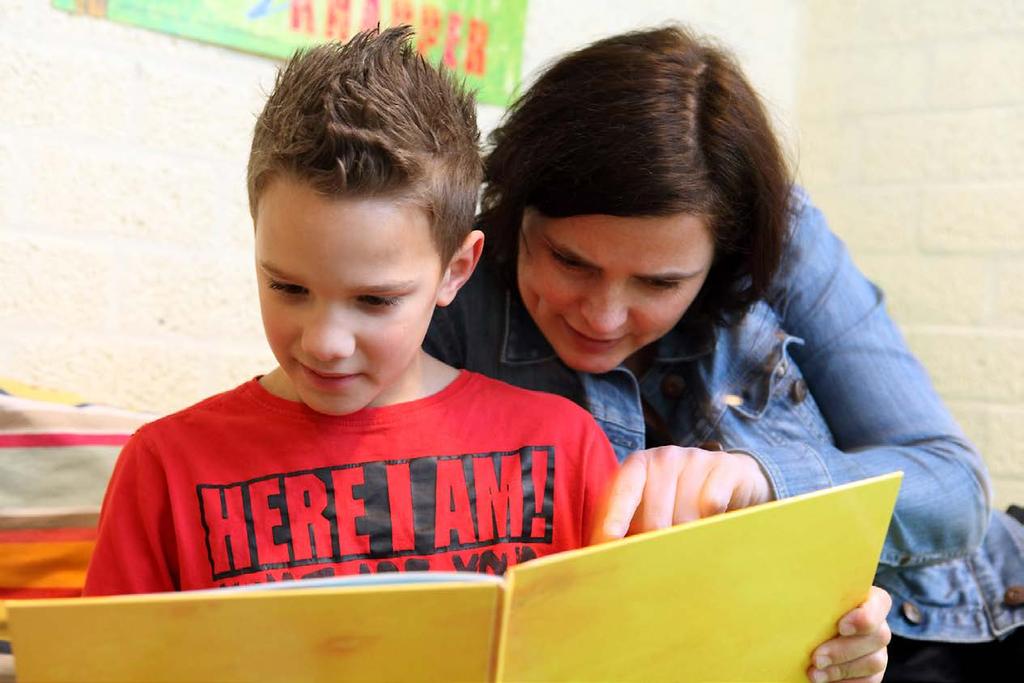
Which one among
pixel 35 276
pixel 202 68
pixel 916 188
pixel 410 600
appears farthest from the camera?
pixel 916 188

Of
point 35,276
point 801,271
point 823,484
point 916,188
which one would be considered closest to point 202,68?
point 35,276

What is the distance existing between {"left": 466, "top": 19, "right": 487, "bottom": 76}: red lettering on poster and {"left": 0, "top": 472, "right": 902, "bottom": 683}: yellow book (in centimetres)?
100

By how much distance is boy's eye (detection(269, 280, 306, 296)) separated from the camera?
82 cm

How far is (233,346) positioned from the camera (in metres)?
1.41

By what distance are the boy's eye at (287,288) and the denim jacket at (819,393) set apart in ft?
1.16

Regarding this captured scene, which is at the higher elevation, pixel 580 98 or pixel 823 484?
pixel 580 98

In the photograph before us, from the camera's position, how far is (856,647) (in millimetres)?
846

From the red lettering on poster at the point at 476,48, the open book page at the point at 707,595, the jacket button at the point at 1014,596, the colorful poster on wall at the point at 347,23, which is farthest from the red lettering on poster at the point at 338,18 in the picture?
the jacket button at the point at 1014,596

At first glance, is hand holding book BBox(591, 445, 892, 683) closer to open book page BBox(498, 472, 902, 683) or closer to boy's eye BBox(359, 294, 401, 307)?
open book page BBox(498, 472, 902, 683)

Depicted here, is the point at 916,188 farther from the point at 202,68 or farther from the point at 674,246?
the point at 202,68

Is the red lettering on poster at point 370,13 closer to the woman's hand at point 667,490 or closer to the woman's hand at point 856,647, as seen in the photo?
the woman's hand at point 667,490

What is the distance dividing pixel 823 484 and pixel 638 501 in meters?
0.27

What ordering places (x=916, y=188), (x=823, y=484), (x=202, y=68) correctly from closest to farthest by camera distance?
(x=823, y=484), (x=202, y=68), (x=916, y=188)

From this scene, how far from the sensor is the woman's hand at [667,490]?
2.66ft
